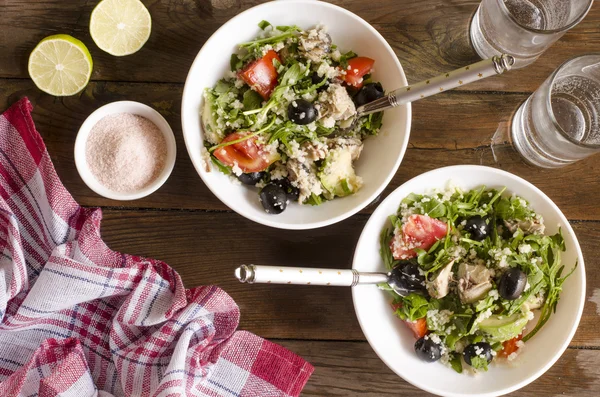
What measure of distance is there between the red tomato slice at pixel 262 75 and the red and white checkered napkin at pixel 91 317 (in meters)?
0.65

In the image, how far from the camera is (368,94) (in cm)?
179

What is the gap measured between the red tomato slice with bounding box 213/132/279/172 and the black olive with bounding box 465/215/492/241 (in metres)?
0.62

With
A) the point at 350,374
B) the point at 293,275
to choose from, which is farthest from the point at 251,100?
the point at 350,374

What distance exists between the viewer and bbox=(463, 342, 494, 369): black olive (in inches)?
71.3

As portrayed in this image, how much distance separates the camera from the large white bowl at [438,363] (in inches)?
71.4

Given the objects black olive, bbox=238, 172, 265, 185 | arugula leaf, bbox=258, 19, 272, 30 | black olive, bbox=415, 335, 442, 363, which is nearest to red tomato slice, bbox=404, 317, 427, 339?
black olive, bbox=415, 335, 442, 363

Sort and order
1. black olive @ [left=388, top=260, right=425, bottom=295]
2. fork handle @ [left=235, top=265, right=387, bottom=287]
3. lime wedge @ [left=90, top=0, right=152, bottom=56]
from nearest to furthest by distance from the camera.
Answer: fork handle @ [left=235, top=265, right=387, bottom=287] → black olive @ [left=388, top=260, right=425, bottom=295] → lime wedge @ [left=90, top=0, right=152, bottom=56]

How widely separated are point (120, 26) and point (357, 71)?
2.53 feet

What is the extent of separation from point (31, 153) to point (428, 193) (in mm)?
1281

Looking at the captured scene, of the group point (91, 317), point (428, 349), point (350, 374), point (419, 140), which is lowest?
point (350, 374)

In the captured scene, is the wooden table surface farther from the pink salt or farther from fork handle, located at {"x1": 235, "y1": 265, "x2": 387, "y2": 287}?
fork handle, located at {"x1": 235, "y1": 265, "x2": 387, "y2": 287}

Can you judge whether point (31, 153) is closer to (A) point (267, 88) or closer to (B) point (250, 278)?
(A) point (267, 88)

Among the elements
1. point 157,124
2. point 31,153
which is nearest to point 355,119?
point 157,124

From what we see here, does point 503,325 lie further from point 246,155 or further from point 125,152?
point 125,152
